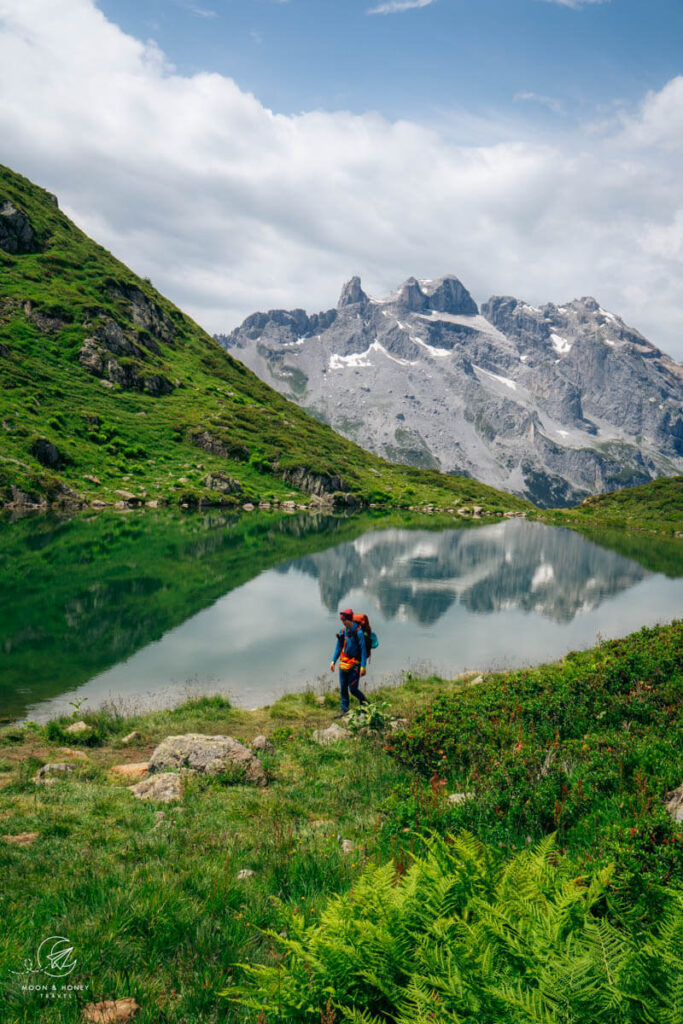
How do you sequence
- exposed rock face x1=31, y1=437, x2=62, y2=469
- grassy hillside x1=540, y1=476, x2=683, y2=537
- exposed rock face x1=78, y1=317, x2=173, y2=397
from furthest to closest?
grassy hillside x1=540, y1=476, x2=683, y2=537 → exposed rock face x1=78, y1=317, x2=173, y2=397 → exposed rock face x1=31, y1=437, x2=62, y2=469

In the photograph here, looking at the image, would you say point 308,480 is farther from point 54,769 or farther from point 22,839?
point 22,839

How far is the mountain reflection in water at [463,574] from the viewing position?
3934cm

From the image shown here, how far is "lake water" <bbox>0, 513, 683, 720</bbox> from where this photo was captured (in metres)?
21.5

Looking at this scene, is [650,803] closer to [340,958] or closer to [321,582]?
[340,958]

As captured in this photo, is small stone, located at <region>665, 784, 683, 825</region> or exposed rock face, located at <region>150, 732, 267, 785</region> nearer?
small stone, located at <region>665, 784, 683, 825</region>

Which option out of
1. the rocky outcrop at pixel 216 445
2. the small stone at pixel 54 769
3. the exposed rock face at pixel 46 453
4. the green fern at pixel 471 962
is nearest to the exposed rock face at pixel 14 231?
the rocky outcrop at pixel 216 445

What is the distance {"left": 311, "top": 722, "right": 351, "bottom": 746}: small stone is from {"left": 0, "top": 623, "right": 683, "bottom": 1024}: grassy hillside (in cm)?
37

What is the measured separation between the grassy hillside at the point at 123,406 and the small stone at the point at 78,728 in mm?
60861

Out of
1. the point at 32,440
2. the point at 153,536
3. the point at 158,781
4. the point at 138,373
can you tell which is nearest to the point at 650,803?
the point at 158,781

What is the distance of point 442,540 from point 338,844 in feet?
222

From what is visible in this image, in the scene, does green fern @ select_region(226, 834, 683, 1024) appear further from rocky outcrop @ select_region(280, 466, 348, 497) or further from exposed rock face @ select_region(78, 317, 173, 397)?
exposed rock face @ select_region(78, 317, 173, 397)

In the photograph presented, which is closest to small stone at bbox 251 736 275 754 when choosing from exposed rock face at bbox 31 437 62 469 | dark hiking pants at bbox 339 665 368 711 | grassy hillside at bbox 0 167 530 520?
dark hiking pants at bbox 339 665 368 711

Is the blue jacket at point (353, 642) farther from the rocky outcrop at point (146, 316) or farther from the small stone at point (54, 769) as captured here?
the rocky outcrop at point (146, 316)

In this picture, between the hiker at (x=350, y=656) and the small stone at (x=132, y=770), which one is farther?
the hiker at (x=350, y=656)
